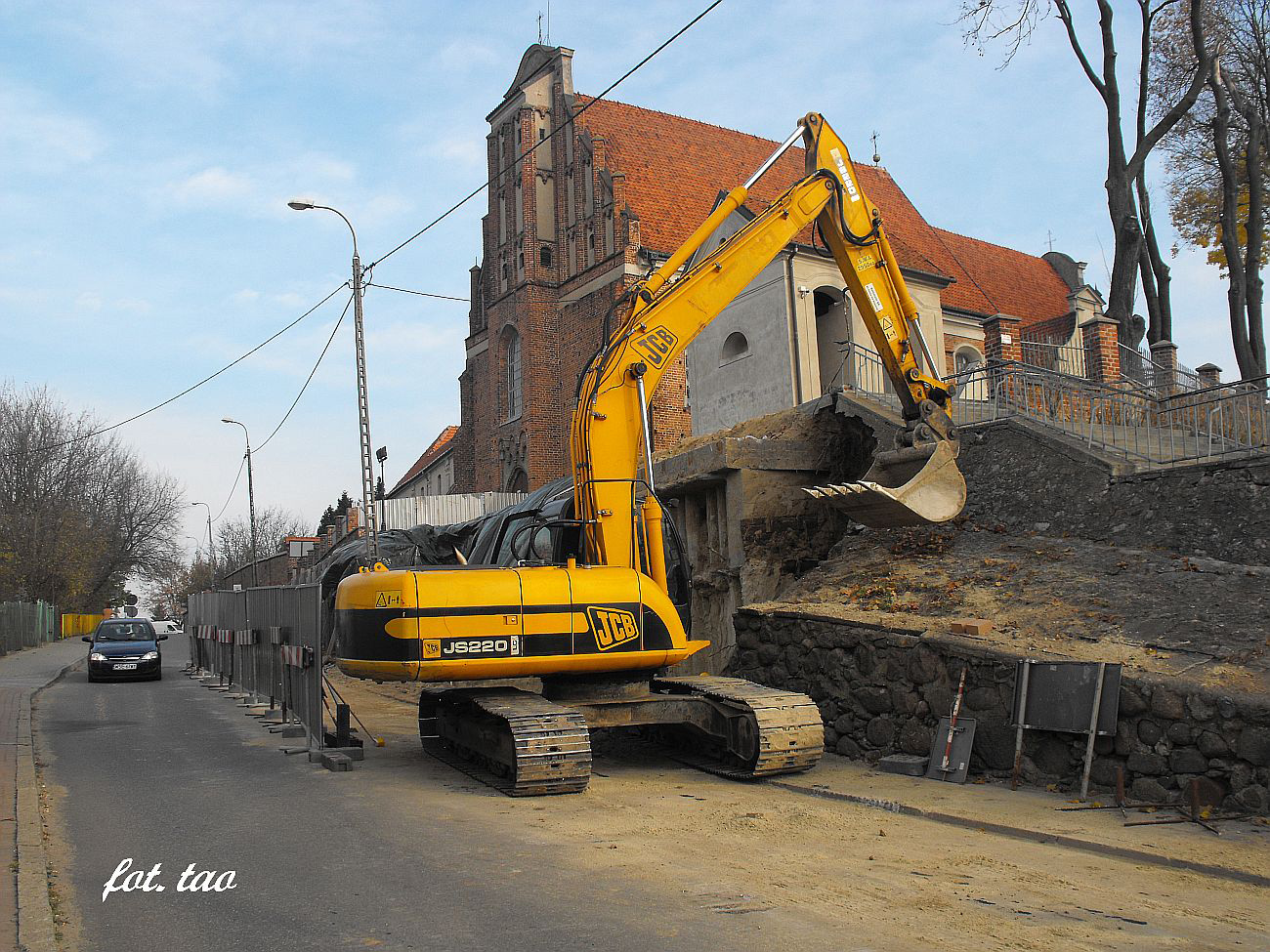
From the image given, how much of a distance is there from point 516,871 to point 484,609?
3.41 m

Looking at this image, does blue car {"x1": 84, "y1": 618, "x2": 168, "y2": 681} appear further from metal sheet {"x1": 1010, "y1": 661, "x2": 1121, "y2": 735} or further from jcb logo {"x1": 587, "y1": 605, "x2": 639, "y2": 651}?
metal sheet {"x1": 1010, "y1": 661, "x2": 1121, "y2": 735}

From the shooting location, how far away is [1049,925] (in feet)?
17.9

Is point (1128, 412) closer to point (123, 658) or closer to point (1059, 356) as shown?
point (1059, 356)

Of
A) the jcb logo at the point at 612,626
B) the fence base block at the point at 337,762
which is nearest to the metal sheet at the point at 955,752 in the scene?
the jcb logo at the point at 612,626

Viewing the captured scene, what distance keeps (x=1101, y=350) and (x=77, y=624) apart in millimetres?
58373

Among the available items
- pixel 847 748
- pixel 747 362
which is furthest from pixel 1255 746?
pixel 747 362

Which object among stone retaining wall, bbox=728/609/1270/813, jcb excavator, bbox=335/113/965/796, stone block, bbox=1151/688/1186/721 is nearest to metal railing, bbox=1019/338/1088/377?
jcb excavator, bbox=335/113/965/796

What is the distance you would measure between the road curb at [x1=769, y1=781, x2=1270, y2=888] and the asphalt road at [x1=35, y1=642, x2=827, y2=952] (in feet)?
8.76

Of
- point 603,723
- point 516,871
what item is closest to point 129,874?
point 516,871

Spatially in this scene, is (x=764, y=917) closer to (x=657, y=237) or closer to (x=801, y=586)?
(x=801, y=586)

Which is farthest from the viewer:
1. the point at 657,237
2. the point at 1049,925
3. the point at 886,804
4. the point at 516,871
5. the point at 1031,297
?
the point at 1031,297

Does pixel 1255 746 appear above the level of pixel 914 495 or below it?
below

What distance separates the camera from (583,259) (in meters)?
35.1

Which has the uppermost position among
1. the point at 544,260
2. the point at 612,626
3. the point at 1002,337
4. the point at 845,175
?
the point at 544,260
